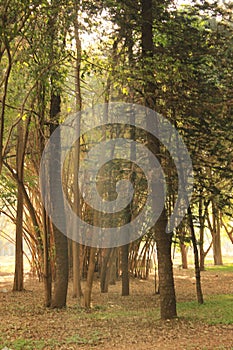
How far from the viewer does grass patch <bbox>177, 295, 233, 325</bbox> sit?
801 cm

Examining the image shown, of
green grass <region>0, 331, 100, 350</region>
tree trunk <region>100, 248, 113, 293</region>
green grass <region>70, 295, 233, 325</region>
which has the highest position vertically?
tree trunk <region>100, 248, 113, 293</region>

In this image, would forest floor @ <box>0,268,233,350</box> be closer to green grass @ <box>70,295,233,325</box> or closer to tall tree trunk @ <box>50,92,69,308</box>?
green grass @ <box>70,295,233,325</box>

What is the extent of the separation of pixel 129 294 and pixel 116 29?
659 centimetres

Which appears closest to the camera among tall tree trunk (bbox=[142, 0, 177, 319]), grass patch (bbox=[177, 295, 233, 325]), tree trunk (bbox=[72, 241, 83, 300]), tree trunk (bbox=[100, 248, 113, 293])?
tall tree trunk (bbox=[142, 0, 177, 319])

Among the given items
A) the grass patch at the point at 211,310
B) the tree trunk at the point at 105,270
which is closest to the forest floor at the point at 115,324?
the grass patch at the point at 211,310

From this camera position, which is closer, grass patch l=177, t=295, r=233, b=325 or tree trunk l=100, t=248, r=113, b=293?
grass patch l=177, t=295, r=233, b=325

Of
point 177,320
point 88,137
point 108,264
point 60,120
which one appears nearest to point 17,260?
point 108,264


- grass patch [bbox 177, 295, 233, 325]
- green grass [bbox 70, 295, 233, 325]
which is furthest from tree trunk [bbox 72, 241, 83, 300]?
grass patch [bbox 177, 295, 233, 325]

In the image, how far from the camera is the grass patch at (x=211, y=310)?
8008 mm

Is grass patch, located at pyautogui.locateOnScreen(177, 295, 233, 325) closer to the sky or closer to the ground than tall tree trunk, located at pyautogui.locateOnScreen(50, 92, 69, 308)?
closer to the ground

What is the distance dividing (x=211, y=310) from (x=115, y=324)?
7.57ft

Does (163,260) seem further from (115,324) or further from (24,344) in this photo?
(24,344)

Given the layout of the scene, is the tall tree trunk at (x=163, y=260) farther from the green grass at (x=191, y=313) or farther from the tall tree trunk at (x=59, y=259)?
the tall tree trunk at (x=59, y=259)

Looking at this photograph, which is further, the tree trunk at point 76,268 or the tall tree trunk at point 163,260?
the tree trunk at point 76,268
